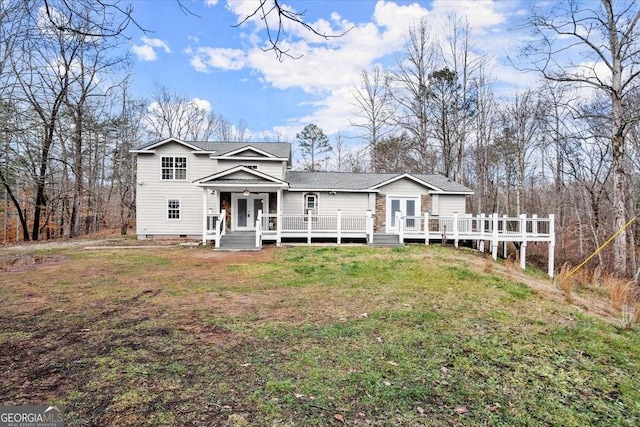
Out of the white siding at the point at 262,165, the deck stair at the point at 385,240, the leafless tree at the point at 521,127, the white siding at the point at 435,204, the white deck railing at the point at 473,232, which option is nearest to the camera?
the white deck railing at the point at 473,232

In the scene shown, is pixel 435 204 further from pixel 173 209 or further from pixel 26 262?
pixel 26 262

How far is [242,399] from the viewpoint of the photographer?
10.7 feet

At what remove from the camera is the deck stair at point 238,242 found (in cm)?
1475

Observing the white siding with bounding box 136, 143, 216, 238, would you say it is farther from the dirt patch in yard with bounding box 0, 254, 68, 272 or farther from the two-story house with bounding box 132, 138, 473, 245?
the dirt patch in yard with bounding box 0, 254, 68, 272

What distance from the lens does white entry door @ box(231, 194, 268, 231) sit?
1777cm

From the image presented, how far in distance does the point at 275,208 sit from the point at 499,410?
50.9ft

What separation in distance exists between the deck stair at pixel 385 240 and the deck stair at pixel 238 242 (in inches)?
223

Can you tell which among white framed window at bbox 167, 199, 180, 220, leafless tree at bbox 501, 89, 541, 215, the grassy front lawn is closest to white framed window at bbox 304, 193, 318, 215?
white framed window at bbox 167, 199, 180, 220

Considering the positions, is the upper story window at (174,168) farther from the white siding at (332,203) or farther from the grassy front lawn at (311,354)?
the grassy front lawn at (311,354)

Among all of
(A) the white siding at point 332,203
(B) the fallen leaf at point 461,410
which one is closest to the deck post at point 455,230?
(A) the white siding at point 332,203

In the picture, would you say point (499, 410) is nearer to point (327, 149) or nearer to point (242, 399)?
point (242, 399)

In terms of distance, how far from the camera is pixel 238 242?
1539 cm

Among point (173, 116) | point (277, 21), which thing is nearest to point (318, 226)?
point (277, 21)

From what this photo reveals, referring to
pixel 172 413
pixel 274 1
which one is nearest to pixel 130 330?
pixel 172 413
